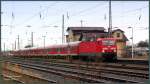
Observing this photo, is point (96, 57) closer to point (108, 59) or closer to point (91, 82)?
point (108, 59)

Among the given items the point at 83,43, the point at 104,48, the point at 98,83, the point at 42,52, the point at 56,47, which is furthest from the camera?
the point at 42,52

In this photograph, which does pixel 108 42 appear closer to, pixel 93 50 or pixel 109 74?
pixel 93 50

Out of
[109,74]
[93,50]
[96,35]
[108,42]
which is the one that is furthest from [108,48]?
[109,74]

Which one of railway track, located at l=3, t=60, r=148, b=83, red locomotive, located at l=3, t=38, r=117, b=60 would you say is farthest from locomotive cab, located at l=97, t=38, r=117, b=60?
railway track, located at l=3, t=60, r=148, b=83

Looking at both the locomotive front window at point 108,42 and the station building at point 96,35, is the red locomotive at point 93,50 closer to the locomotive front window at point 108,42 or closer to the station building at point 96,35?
the locomotive front window at point 108,42

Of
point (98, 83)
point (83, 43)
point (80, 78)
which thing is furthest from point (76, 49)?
point (98, 83)

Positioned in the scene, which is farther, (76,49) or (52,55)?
(52,55)

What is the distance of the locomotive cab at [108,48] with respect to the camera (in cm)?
3666

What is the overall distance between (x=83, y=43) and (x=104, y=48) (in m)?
4.36

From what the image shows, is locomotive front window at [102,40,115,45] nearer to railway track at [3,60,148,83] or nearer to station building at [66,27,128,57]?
station building at [66,27,128,57]

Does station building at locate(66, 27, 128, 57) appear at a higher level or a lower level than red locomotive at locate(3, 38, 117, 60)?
higher

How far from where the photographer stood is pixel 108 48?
37.1m

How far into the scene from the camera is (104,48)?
3678cm

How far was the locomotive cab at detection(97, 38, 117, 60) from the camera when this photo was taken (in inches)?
1443
